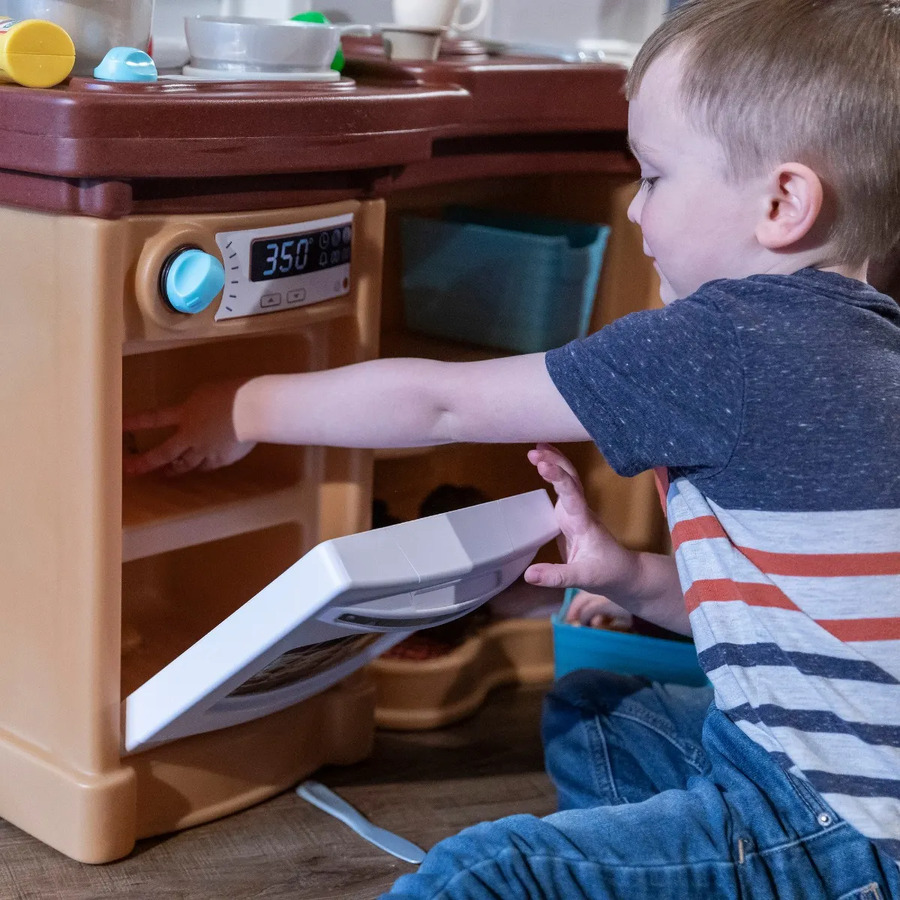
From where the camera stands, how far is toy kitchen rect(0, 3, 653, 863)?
861 millimetres

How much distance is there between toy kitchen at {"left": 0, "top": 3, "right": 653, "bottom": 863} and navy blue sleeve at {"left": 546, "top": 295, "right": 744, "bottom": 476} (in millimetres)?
111

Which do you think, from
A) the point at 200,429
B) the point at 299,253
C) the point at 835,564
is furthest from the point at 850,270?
the point at 200,429

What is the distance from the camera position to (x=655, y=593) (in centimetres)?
102

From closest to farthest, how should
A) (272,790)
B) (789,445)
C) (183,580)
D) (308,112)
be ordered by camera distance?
(789,445) < (308,112) < (272,790) < (183,580)

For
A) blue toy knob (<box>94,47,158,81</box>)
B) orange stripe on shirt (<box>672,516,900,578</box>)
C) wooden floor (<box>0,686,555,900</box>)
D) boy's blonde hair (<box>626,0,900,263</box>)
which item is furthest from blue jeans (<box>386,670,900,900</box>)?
blue toy knob (<box>94,47,158,81</box>)

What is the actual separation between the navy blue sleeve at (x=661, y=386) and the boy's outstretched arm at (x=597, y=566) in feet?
0.28

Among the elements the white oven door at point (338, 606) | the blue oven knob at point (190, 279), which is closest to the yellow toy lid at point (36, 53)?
the blue oven knob at point (190, 279)

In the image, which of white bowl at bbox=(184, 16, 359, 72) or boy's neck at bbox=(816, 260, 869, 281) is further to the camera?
white bowl at bbox=(184, 16, 359, 72)

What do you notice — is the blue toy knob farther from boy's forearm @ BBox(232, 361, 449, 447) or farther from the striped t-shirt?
the striped t-shirt

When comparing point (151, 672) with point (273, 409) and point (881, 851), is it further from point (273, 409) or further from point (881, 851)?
point (881, 851)

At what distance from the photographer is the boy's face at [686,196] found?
839 mm

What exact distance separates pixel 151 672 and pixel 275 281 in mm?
398

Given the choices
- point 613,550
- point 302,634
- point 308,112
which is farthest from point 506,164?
point 302,634

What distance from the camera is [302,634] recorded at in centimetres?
86
